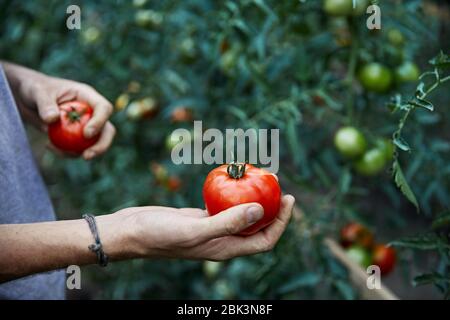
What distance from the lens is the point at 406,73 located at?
1817mm

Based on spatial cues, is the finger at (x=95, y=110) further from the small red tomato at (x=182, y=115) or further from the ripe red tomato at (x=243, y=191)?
the small red tomato at (x=182, y=115)

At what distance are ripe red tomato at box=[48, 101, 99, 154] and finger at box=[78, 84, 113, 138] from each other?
20mm

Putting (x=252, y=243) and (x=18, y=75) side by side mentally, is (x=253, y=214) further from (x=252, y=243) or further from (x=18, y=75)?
(x=18, y=75)

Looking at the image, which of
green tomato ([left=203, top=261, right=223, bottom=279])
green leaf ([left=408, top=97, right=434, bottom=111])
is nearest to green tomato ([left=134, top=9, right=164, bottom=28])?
green tomato ([left=203, top=261, right=223, bottom=279])

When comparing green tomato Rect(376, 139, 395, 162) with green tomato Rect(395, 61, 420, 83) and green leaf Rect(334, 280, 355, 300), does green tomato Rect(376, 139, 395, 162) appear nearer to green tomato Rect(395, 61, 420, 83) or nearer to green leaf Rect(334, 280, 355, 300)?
green tomato Rect(395, 61, 420, 83)

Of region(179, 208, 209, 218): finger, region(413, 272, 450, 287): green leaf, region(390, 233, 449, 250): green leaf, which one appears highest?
region(179, 208, 209, 218): finger

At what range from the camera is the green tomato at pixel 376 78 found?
177 centimetres

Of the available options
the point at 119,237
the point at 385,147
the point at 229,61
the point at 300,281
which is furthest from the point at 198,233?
the point at 229,61

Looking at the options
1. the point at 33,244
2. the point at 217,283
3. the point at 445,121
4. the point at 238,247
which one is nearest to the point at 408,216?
the point at 445,121

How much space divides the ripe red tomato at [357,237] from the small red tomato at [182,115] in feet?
2.61

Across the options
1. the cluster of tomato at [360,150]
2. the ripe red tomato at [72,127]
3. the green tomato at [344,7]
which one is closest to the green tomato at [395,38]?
the green tomato at [344,7]

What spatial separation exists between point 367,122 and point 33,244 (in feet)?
5.10

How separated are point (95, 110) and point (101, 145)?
0.34ft

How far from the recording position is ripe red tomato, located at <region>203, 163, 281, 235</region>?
1.07 meters
